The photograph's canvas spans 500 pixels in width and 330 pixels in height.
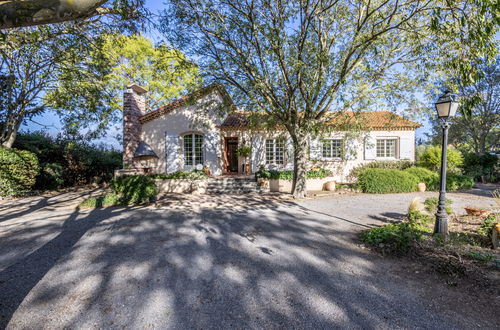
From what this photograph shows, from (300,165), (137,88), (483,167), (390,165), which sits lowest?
(483,167)

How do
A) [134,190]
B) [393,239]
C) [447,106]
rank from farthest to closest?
[134,190] < [447,106] < [393,239]

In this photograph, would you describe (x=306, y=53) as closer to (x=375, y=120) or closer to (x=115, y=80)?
Answer: (x=375, y=120)

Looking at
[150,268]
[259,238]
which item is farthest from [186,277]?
[259,238]

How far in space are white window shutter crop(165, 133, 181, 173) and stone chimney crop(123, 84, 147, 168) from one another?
5.83ft

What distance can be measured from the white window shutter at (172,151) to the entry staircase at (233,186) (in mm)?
3268

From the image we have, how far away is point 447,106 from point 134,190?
30.8ft

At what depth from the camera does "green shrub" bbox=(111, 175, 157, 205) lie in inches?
315

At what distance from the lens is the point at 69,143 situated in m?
12.2

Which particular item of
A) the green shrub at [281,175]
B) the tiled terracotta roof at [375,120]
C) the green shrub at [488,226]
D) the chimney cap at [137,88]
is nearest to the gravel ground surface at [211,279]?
the green shrub at [488,226]

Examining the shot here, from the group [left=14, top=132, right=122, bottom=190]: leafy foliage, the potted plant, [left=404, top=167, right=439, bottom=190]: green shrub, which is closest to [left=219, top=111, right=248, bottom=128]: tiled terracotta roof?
the potted plant

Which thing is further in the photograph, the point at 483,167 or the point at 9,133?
the point at 483,167

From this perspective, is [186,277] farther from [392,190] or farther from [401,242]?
[392,190]

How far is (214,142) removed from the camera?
13219 millimetres

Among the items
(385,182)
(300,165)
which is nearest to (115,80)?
(300,165)
